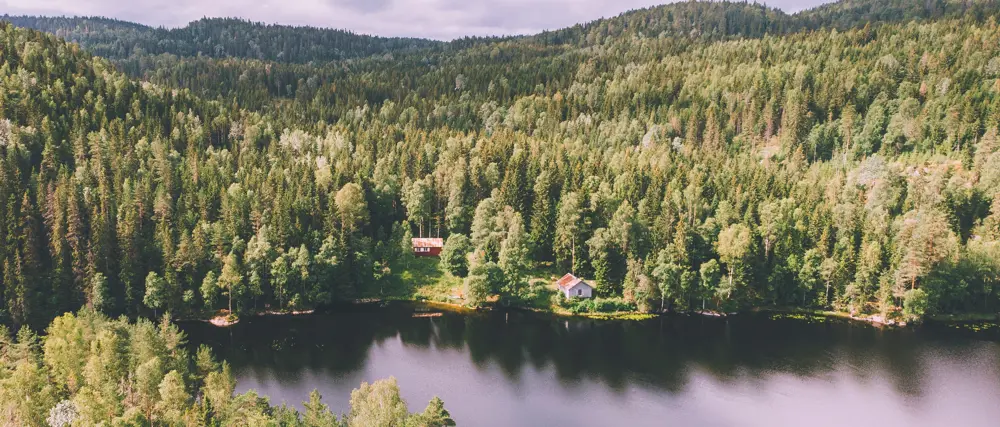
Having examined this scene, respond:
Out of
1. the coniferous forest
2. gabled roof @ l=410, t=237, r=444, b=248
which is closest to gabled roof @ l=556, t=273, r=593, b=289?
the coniferous forest

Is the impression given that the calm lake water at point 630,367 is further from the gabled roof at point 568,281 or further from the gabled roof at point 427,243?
the gabled roof at point 427,243

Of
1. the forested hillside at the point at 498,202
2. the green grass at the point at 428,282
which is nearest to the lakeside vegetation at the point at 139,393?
the forested hillside at the point at 498,202

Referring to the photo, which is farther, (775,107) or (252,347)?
(775,107)

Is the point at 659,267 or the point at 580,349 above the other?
the point at 659,267

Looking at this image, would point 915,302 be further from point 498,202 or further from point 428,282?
point 428,282

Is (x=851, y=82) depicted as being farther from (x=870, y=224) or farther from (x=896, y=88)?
(x=870, y=224)

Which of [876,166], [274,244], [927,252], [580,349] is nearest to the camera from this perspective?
[580,349]

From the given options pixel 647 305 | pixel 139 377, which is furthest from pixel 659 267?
pixel 139 377

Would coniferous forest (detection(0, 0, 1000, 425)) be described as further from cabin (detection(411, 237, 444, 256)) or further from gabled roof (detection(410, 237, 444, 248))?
cabin (detection(411, 237, 444, 256))
